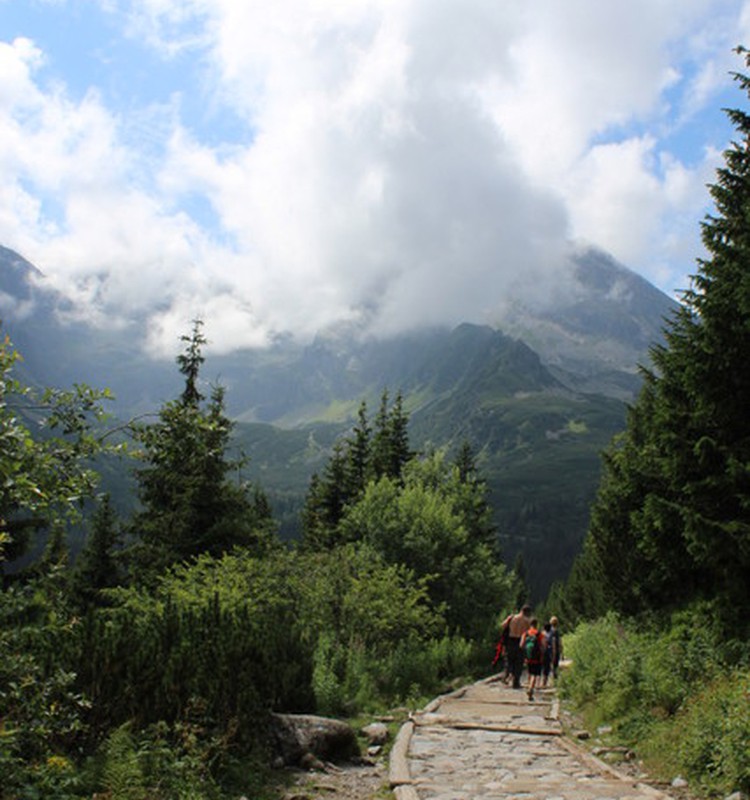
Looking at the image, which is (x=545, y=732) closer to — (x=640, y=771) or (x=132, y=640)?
(x=640, y=771)

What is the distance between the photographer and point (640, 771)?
32.1 ft

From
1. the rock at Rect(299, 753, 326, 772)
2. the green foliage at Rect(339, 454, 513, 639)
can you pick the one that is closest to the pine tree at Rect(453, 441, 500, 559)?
the green foliage at Rect(339, 454, 513, 639)

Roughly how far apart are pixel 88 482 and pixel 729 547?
10.5 meters

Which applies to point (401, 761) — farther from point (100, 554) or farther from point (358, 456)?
point (358, 456)

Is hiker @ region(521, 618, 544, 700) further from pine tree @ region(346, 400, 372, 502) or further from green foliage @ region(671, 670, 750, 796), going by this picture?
pine tree @ region(346, 400, 372, 502)

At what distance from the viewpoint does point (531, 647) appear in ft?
62.6

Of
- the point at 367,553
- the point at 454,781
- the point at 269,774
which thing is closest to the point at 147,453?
the point at 269,774

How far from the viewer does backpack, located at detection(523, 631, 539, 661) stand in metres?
19.1

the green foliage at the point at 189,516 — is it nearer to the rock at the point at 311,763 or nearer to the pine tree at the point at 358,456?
the rock at the point at 311,763

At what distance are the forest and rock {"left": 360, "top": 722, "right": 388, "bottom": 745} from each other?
3.89ft

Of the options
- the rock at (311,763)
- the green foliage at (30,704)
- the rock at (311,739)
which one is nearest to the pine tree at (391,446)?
the rock at (311,739)

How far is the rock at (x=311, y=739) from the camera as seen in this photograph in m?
10.1

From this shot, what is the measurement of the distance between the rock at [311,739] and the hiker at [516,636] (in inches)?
375

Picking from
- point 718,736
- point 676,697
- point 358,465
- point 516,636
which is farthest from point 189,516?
point 358,465
